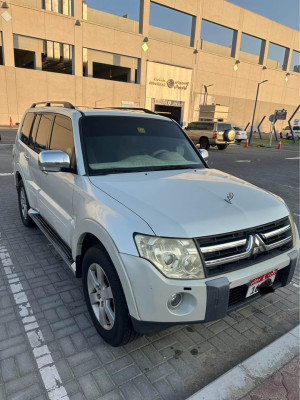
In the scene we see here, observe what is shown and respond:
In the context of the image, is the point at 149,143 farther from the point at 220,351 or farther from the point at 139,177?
the point at 220,351

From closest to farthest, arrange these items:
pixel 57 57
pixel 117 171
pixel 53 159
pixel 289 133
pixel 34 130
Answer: pixel 53 159
pixel 117 171
pixel 34 130
pixel 57 57
pixel 289 133

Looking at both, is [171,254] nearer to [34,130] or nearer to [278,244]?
[278,244]

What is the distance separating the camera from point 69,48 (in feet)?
102

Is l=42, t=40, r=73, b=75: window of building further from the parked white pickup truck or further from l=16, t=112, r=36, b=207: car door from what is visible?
l=16, t=112, r=36, b=207: car door

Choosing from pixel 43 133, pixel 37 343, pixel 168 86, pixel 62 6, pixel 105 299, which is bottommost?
pixel 37 343

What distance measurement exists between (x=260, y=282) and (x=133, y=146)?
6.09ft

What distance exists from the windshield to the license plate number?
1.48 meters

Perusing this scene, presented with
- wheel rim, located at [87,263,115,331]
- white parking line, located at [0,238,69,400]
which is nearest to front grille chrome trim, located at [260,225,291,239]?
wheel rim, located at [87,263,115,331]

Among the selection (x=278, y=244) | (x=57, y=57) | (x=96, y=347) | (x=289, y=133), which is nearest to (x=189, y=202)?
(x=278, y=244)

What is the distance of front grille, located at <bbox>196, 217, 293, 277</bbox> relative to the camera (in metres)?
2.01

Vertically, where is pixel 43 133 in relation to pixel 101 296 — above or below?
above

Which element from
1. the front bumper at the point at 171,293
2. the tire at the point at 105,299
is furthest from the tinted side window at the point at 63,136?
the front bumper at the point at 171,293

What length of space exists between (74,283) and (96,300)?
0.91 metres

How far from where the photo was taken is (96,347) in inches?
95.7
